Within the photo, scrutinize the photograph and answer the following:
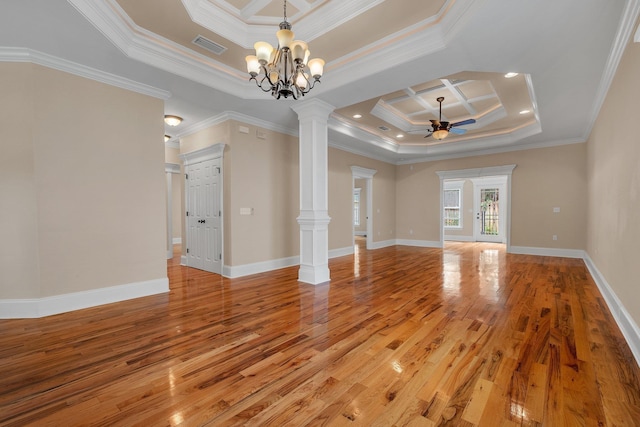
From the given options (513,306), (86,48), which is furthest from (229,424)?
(86,48)

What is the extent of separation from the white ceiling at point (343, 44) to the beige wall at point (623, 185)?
33 centimetres

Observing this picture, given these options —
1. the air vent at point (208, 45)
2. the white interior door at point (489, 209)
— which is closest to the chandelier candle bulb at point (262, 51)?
the air vent at point (208, 45)

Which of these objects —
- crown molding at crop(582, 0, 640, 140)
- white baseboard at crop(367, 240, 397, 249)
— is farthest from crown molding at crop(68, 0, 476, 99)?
white baseboard at crop(367, 240, 397, 249)

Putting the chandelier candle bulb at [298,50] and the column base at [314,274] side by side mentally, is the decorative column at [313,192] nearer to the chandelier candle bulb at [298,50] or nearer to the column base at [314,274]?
the column base at [314,274]

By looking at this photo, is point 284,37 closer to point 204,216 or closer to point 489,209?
point 204,216

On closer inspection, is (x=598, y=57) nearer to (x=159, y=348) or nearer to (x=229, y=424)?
(x=229, y=424)

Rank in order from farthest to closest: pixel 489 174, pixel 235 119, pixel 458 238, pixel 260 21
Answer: pixel 458 238 < pixel 489 174 < pixel 235 119 < pixel 260 21

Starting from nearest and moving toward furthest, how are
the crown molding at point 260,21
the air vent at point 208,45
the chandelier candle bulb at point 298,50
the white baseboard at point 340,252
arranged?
the chandelier candle bulb at point 298,50 < the crown molding at point 260,21 < the air vent at point 208,45 < the white baseboard at point 340,252

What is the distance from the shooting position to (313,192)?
444 cm

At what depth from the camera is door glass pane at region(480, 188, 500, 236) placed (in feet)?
34.4

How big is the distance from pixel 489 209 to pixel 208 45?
35.5 feet

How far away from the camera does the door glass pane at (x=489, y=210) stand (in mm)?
10492

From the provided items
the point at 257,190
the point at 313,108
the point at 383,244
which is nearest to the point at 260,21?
the point at 313,108

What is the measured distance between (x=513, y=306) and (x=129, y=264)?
193 inches
